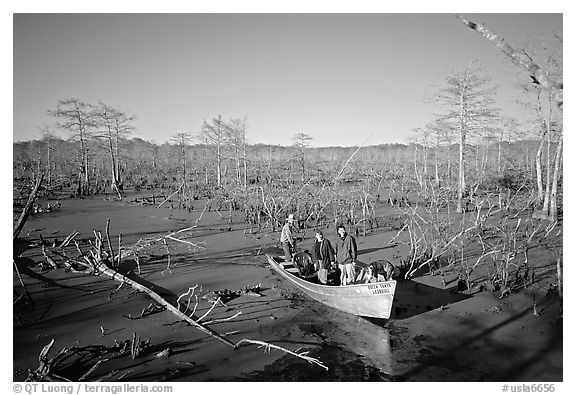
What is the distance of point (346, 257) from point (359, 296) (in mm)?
1163

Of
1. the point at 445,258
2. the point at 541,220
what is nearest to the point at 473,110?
the point at 541,220

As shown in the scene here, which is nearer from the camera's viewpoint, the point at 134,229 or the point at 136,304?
the point at 136,304

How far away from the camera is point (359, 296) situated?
7414 mm

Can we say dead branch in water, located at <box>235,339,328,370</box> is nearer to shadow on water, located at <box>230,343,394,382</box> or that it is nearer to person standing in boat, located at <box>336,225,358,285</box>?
shadow on water, located at <box>230,343,394,382</box>

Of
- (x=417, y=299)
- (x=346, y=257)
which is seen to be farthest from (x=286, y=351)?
(x=417, y=299)

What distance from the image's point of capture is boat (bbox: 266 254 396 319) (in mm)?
7059

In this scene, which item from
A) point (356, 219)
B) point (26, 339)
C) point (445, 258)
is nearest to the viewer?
point (26, 339)

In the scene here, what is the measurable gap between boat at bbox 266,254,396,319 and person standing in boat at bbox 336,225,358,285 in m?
0.70

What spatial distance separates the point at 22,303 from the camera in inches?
309

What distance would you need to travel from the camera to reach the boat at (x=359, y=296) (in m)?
7.06

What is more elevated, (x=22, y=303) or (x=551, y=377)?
(x=22, y=303)

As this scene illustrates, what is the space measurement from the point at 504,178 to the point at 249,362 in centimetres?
2755

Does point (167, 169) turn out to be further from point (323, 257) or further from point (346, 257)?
point (346, 257)

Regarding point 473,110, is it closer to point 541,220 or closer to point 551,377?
point 541,220
